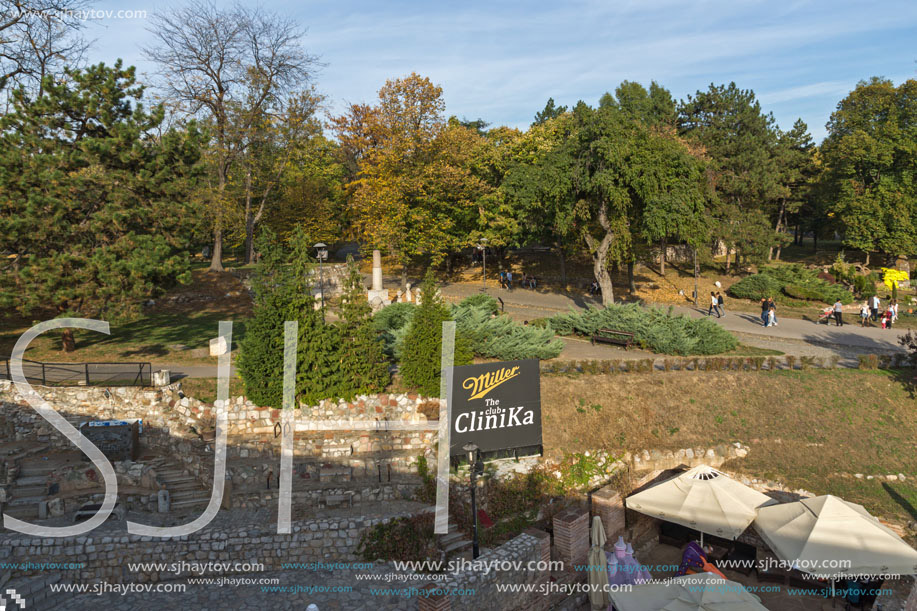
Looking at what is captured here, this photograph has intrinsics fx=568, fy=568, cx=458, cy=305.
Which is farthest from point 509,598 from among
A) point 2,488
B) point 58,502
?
point 2,488

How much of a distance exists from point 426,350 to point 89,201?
11.8 meters

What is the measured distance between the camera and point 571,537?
1140 centimetres

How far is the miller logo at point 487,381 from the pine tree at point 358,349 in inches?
126

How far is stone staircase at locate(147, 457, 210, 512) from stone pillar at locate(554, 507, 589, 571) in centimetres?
816

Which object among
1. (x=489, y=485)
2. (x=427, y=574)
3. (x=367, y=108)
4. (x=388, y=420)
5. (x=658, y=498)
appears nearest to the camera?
(x=427, y=574)

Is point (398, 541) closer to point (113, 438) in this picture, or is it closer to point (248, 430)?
point (248, 430)

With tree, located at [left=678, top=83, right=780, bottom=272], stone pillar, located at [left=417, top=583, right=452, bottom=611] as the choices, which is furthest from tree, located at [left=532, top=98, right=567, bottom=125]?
stone pillar, located at [left=417, top=583, right=452, bottom=611]

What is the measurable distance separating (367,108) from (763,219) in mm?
26138

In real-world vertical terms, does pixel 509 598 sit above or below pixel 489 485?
below

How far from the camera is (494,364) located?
1385cm

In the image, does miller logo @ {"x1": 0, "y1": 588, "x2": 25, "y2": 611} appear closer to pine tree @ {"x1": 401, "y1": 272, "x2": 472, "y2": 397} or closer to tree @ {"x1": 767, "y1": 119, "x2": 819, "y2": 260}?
pine tree @ {"x1": 401, "y1": 272, "x2": 472, "y2": 397}

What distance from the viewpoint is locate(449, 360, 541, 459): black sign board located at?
534 inches

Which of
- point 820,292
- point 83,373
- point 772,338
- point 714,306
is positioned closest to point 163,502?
point 83,373

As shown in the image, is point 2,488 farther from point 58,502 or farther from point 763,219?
point 763,219
